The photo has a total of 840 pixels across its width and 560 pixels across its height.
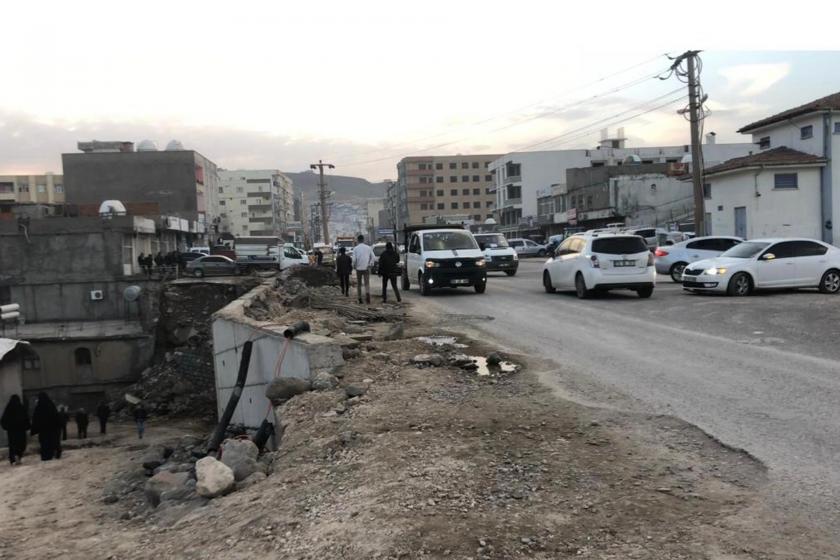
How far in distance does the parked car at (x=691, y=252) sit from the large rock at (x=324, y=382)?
1841 cm

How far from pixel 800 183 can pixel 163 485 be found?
3648 cm

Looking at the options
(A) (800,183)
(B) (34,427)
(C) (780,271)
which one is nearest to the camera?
(C) (780,271)

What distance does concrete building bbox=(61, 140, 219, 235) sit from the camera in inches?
2960

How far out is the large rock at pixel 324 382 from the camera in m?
8.04

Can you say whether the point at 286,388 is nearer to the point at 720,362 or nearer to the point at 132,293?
the point at 720,362

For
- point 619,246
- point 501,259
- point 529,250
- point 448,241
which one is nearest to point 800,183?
point 501,259

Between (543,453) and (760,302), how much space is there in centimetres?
1288

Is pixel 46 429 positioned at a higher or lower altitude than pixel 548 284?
lower

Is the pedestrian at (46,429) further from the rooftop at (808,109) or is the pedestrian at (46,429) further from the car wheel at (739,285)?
the rooftop at (808,109)

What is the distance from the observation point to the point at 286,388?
841 cm

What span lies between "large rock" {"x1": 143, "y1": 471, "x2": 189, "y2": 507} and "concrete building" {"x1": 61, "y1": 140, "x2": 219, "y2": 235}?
70.6m

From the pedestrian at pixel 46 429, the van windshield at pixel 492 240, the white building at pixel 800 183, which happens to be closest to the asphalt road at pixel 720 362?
the pedestrian at pixel 46 429

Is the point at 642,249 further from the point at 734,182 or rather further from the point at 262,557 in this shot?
the point at 734,182

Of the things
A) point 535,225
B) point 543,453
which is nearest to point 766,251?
point 543,453
